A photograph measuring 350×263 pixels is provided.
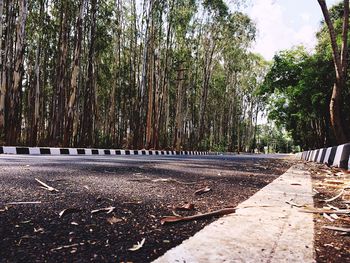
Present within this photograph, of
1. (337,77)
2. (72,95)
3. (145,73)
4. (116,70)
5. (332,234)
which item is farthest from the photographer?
(116,70)

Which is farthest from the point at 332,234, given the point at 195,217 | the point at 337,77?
the point at 337,77

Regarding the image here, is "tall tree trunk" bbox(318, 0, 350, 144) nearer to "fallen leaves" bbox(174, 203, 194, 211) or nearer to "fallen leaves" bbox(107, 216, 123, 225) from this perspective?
"fallen leaves" bbox(174, 203, 194, 211)

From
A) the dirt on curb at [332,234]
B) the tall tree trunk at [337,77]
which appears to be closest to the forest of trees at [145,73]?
the tall tree trunk at [337,77]

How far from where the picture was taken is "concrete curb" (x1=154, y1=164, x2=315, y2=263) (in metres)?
1.56

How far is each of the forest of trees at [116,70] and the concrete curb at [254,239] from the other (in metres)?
12.7

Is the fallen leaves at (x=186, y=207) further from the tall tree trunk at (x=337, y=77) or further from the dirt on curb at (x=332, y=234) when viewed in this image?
the tall tree trunk at (x=337, y=77)

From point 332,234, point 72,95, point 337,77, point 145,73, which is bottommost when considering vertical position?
point 332,234

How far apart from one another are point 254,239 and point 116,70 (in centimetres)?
3441

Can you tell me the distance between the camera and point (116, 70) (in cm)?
3531

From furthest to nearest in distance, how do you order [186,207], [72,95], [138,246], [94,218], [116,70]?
[116,70] → [72,95] → [186,207] → [94,218] → [138,246]

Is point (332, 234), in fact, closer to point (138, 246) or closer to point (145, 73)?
point (138, 246)

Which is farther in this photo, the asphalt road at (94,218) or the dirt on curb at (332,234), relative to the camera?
the dirt on curb at (332,234)

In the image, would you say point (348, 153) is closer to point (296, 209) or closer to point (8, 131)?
point (296, 209)

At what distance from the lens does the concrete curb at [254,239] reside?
5.11ft
